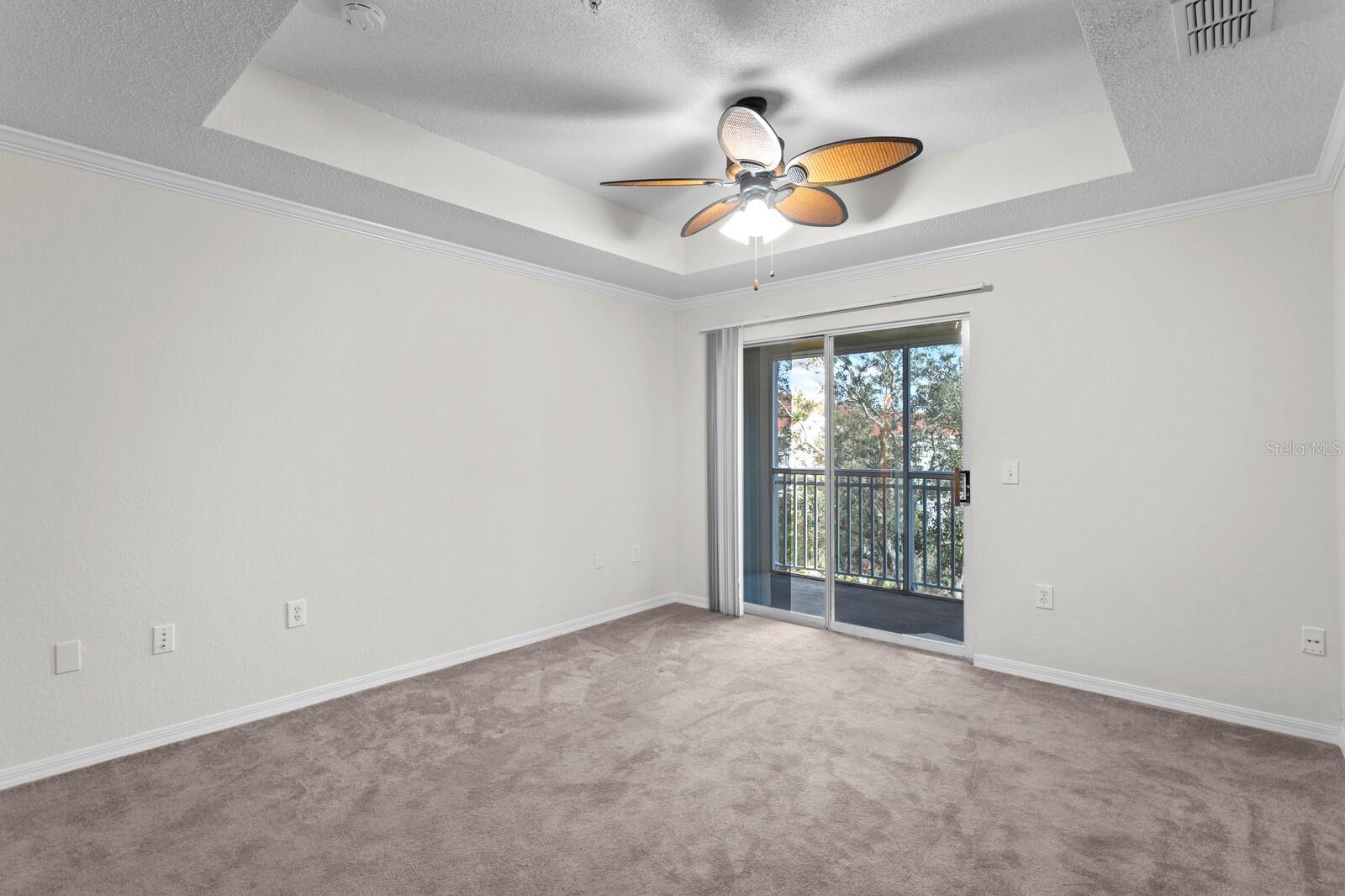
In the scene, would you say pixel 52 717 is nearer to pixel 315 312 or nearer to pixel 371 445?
pixel 371 445

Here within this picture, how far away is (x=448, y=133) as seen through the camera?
10.0ft

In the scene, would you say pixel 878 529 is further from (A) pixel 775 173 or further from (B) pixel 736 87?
Answer: (B) pixel 736 87

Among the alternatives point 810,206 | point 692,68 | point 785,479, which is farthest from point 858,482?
point 692,68

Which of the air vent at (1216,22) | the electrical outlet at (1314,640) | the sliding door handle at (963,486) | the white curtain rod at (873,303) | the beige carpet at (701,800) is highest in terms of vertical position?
the air vent at (1216,22)

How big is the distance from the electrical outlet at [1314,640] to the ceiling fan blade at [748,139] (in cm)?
295

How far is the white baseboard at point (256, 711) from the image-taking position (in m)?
2.49

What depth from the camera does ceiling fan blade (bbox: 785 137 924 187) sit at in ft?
7.67

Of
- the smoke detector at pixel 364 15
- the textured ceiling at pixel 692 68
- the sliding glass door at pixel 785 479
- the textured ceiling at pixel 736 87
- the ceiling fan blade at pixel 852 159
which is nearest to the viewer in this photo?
the textured ceiling at pixel 736 87

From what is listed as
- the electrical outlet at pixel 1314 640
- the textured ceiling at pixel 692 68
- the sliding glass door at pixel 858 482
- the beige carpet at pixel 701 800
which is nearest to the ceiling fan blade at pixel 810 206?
the textured ceiling at pixel 692 68

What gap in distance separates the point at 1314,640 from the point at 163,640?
4.77 m

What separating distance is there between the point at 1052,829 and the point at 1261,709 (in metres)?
1.55

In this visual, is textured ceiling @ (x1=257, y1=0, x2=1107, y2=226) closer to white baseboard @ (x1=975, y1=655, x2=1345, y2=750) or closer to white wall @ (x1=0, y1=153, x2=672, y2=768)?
white wall @ (x1=0, y1=153, x2=672, y2=768)

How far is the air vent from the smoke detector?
2.25m

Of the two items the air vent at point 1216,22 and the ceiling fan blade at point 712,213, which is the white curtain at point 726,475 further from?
the air vent at point 1216,22
